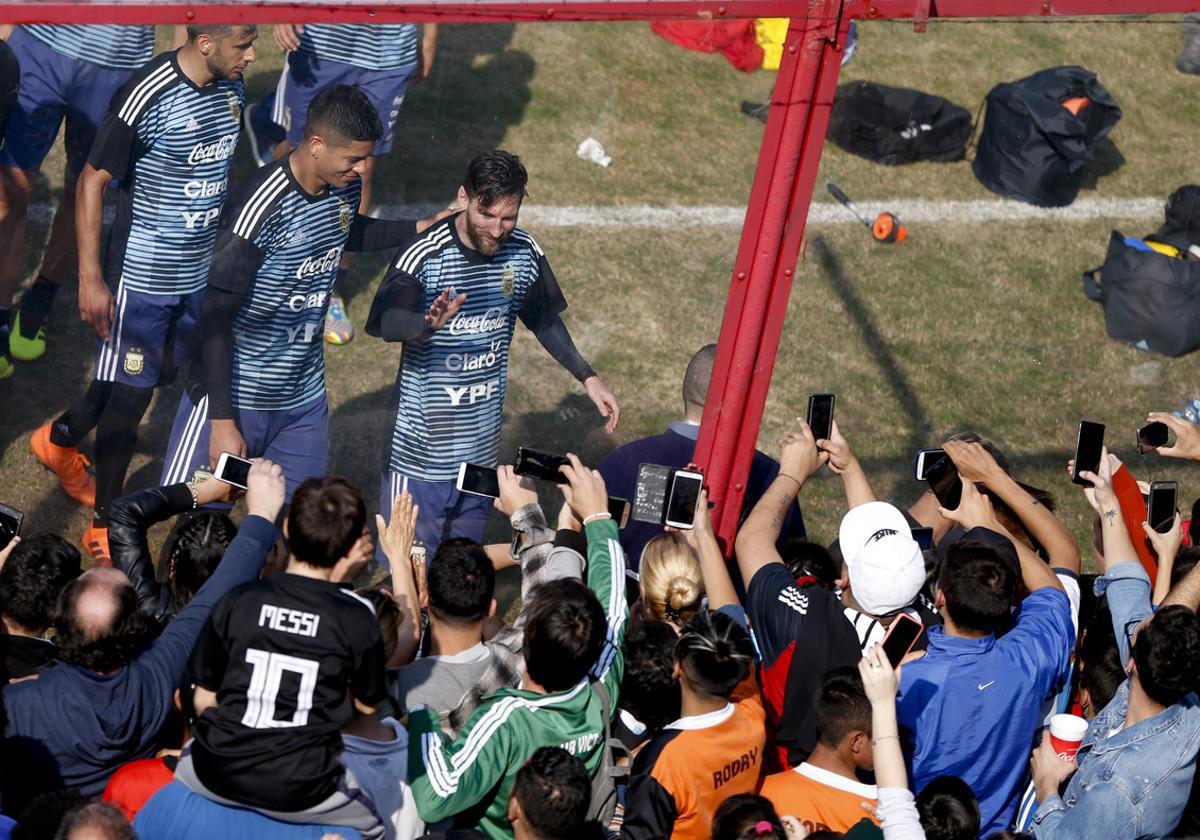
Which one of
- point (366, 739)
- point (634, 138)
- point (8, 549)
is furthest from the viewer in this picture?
point (634, 138)

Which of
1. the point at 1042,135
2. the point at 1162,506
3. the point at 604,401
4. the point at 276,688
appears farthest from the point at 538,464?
the point at 1042,135

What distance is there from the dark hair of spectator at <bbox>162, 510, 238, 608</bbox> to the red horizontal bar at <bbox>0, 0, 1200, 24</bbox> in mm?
1551

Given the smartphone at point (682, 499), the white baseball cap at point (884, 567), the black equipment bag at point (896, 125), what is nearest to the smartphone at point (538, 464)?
the smartphone at point (682, 499)

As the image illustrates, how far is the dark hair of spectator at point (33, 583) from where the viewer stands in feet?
12.7

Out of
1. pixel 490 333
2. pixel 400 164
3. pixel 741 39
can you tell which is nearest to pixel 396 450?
pixel 490 333

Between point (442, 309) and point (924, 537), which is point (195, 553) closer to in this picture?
point (442, 309)

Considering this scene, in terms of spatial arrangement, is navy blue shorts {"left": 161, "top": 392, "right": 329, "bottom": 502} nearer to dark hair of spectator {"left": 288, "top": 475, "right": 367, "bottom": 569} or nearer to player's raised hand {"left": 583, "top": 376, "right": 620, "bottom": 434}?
player's raised hand {"left": 583, "top": 376, "right": 620, "bottom": 434}

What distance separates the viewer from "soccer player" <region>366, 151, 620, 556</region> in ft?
16.1

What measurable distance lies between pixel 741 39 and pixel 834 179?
132 centimetres

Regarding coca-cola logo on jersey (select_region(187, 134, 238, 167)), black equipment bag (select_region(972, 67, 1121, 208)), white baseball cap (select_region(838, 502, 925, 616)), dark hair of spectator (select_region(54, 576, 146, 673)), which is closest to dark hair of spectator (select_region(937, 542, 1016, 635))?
white baseball cap (select_region(838, 502, 925, 616))

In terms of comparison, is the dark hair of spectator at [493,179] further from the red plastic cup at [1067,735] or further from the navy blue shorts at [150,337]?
the red plastic cup at [1067,735]

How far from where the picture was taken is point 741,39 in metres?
8.04

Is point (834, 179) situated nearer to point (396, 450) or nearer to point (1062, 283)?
point (1062, 283)

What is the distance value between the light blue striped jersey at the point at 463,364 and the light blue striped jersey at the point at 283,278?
36cm
